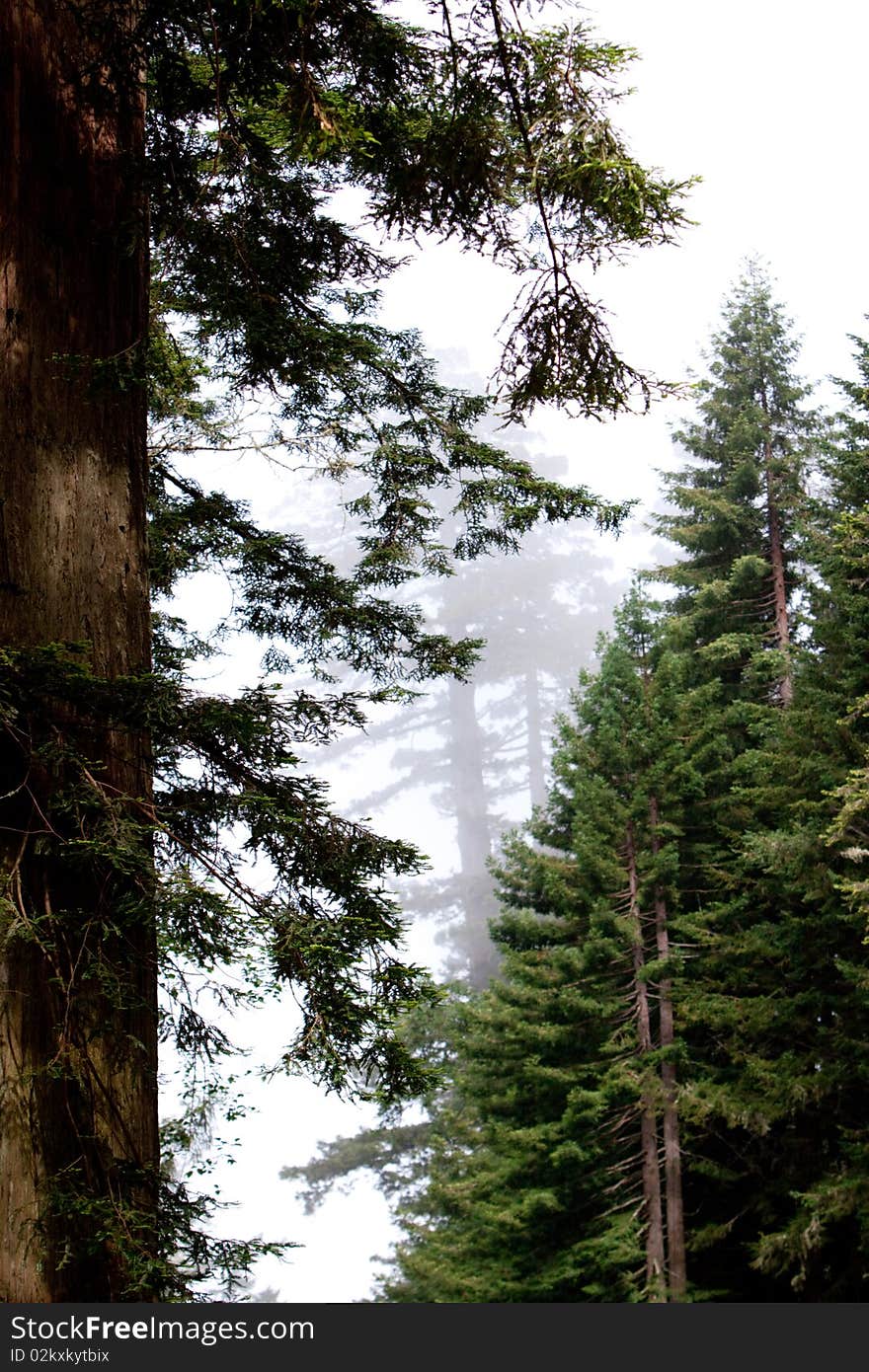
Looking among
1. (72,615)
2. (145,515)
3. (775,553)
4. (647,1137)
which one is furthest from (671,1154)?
(72,615)

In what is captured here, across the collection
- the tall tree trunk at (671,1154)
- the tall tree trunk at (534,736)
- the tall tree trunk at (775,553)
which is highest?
the tall tree trunk at (534,736)

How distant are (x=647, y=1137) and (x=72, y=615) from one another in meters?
10.8

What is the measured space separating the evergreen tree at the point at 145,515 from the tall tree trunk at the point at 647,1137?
9.11 meters

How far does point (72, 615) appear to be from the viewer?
357 centimetres

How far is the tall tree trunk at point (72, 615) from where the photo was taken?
311 centimetres

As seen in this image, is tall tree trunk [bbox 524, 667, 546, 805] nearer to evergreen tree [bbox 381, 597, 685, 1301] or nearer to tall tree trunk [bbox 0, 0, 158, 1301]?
evergreen tree [bbox 381, 597, 685, 1301]

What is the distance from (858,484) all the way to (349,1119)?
39.4 meters

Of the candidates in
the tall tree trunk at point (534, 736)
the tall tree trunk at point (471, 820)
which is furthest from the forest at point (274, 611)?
the tall tree trunk at point (534, 736)

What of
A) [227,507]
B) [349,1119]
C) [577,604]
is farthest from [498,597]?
[227,507]

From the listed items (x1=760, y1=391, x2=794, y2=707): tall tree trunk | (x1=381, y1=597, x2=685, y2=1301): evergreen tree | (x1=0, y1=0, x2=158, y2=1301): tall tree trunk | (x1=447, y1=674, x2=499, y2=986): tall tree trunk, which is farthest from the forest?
(x1=447, y1=674, x2=499, y2=986): tall tree trunk

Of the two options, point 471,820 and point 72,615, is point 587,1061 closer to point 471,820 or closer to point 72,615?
point 72,615

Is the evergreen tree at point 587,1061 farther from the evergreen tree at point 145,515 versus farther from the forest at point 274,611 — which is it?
the evergreen tree at point 145,515

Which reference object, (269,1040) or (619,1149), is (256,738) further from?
(269,1040)

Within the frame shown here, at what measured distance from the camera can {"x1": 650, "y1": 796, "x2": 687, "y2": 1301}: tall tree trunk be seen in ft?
38.8
